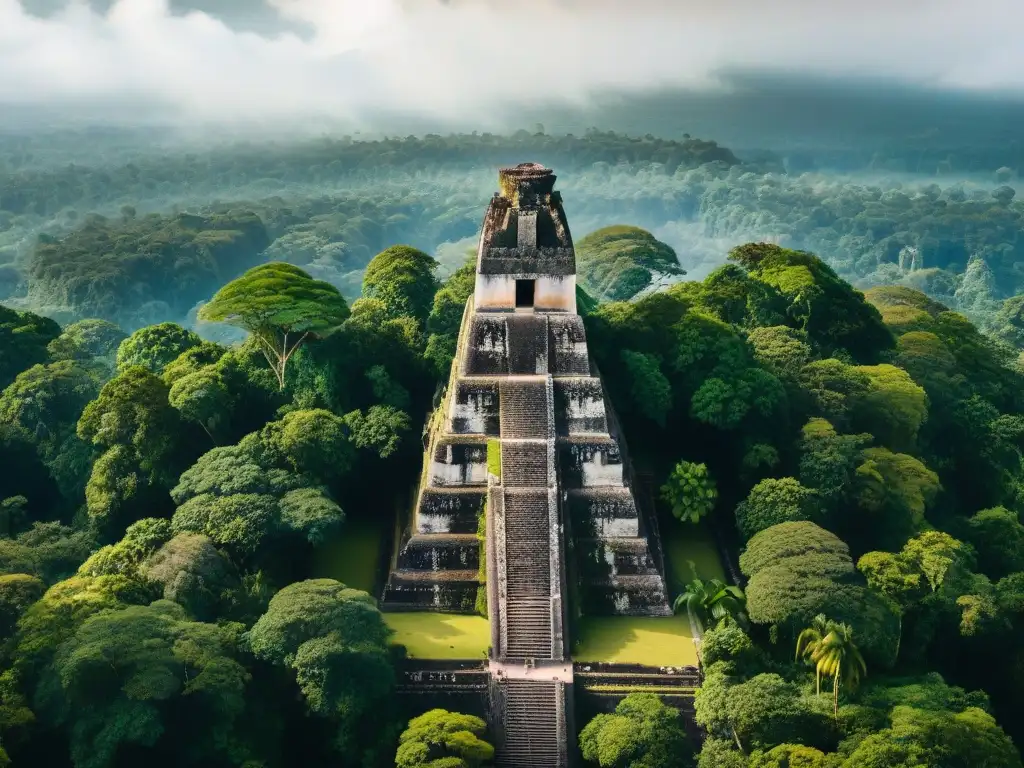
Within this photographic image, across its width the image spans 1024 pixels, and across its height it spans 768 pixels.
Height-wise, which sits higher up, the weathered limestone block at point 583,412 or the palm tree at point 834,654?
the weathered limestone block at point 583,412

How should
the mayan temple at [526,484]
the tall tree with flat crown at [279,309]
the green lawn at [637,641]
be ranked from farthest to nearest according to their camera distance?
1. the tall tree with flat crown at [279,309]
2. the mayan temple at [526,484]
3. the green lawn at [637,641]

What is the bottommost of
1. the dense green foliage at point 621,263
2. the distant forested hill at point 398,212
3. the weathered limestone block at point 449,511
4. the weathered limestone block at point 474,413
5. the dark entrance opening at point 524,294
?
the distant forested hill at point 398,212

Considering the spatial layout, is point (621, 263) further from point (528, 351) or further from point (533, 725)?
point (533, 725)

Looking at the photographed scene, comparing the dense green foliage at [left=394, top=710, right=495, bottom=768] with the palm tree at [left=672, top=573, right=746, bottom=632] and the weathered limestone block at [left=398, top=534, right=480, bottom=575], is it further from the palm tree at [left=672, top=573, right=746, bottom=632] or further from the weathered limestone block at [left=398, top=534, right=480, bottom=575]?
the palm tree at [left=672, top=573, right=746, bottom=632]

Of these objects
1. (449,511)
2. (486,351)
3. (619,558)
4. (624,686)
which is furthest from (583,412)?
(624,686)

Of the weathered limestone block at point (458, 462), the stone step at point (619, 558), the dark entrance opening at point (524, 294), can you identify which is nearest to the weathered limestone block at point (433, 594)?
the weathered limestone block at point (458, 462)

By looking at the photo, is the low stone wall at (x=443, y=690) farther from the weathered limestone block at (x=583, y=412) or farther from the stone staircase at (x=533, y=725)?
the weathered limestone block at (x=583, y=412)

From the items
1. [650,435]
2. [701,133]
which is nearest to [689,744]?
[650,435]
